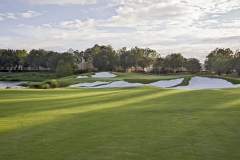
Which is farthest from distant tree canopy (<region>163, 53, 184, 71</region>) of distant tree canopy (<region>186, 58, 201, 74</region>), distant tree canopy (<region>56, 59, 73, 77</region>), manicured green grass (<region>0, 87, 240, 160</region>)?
manicured green grass (<region>0, 87, 240, 160</region>)

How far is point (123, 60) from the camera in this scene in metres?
110

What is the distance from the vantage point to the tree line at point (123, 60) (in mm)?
91125

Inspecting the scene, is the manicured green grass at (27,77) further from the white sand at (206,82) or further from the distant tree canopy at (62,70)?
the white sand at (206,82)

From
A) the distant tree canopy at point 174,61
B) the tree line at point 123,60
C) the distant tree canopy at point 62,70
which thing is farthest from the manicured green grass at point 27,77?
the distant tree canopy at point 174,61

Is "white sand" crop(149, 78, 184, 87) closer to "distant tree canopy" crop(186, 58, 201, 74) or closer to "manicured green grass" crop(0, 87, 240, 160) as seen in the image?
"manicured green grass" crop(0, 87, 240, 160)

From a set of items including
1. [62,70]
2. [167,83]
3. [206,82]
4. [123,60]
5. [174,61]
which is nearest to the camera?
[206,82]

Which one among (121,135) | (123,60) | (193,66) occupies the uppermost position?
(123,60)

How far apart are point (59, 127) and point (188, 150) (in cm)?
398

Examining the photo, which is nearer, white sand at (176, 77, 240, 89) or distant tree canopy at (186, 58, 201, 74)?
white sand at (176, 77, 240, 89)

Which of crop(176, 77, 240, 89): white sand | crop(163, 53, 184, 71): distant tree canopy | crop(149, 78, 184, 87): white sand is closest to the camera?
crop(176, 77, 240, 89): white sand

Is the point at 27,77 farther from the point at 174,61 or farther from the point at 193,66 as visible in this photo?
the point at 193,66

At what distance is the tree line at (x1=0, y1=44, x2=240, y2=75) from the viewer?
91.1 m

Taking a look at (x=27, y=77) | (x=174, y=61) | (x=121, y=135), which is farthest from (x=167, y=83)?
(x=174, y=61)

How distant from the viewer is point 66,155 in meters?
5.31
